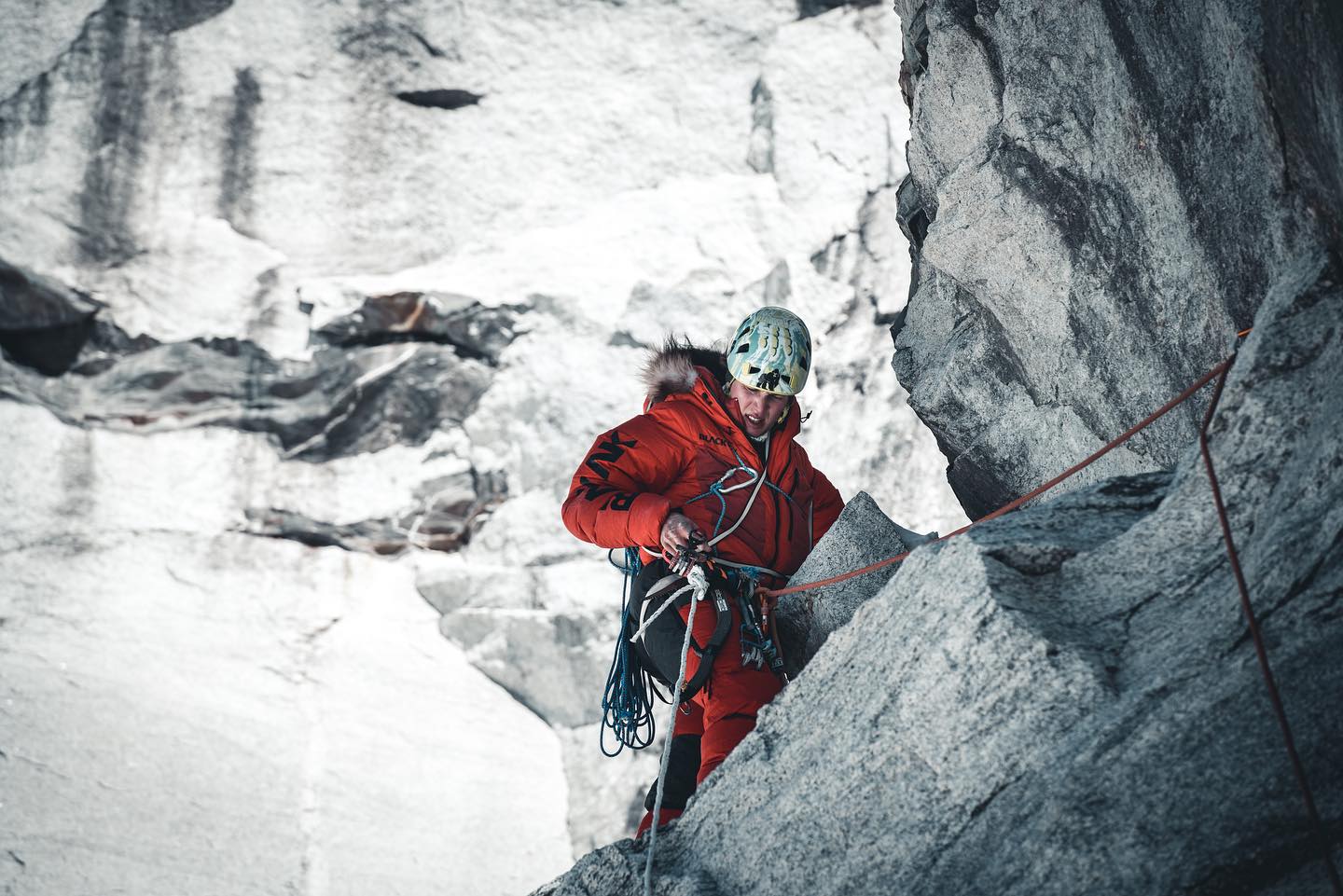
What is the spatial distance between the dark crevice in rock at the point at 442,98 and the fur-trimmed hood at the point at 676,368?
31.4ft

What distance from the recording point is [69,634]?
10680mm

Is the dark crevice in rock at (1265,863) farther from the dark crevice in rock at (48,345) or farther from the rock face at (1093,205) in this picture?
the dark crevice in rock at (48,345)

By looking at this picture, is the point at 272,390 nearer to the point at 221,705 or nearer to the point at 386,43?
the point at 221,705

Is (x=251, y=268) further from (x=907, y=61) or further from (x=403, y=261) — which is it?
(x=907, y=61)

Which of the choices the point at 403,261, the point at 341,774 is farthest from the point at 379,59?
the point at 341,774

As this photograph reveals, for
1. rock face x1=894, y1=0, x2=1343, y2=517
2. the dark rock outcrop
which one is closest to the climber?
rock face x1=894, y1=0, x2=1343, y2=517

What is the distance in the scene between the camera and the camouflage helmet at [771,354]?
15.6 feet

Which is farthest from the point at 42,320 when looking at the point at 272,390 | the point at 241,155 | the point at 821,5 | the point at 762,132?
the point at 821,5

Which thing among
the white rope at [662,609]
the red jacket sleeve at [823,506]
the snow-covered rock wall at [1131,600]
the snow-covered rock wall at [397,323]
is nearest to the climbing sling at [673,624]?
the white rope at [662,609]

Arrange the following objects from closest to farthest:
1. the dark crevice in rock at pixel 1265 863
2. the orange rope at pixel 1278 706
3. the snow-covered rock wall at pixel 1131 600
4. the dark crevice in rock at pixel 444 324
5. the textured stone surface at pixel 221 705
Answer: the orange rope at pixel 1278 706, the dark crevice in rock at pixel 1265 863, the snow-covered rock wall at pixel 1131 600, the textured stone surface at pixel 221 705, the dark crevice in rock at pixel 444 324

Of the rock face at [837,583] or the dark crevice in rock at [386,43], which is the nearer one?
the rock face at [837,583]

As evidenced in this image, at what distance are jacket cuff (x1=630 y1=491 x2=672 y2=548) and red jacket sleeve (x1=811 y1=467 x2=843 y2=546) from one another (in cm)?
101

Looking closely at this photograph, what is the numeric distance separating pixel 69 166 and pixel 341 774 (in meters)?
7.45

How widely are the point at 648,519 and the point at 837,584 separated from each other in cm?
80
